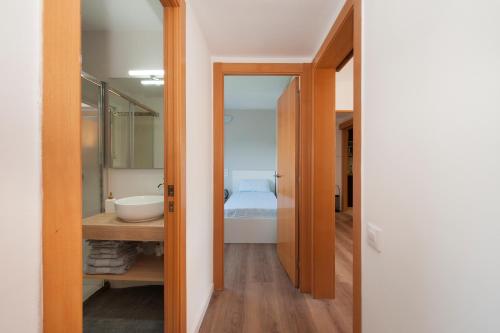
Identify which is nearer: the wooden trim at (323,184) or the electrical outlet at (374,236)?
the electrical outlet at (374,236)

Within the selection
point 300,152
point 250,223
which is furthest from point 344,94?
point 250,223

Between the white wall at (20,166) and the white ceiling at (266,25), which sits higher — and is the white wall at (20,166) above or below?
below

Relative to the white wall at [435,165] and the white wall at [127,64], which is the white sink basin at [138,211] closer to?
the white wall at [127,64]

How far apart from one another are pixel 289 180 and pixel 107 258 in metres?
1.75

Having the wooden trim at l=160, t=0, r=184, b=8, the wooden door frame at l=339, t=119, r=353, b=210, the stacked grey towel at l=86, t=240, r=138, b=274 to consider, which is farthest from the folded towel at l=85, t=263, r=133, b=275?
the wooden door frame at l=339, t=119, r=353, b=210

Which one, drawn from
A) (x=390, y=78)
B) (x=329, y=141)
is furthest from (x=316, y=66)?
(x=390, y=78)

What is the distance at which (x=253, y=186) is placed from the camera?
4980 millimetres

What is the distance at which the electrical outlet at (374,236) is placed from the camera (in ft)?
3.06

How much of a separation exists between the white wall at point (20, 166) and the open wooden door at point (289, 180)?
6.42 feet

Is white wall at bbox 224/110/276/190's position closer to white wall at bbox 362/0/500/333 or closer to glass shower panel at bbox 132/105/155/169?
glass shower panel at bbox 132/105/155/169

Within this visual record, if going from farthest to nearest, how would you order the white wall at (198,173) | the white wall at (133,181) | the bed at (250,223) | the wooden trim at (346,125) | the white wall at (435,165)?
the wooden trim at (346,125) → the bed at (250,223) → the white wall at (133,181) → the white wall at (198,173) → the white wall at (435,165)

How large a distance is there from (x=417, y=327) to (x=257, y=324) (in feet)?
4.12

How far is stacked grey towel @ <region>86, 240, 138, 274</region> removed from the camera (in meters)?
1.63

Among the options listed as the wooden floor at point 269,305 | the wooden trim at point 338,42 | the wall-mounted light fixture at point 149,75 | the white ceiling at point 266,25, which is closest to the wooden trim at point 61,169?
the white ceiling at point 266,25
